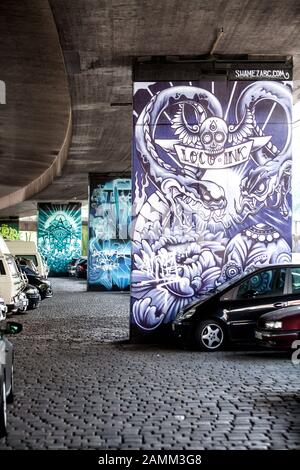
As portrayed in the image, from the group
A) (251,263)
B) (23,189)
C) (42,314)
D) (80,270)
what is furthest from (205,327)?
(80,270)

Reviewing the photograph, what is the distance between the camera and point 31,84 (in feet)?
63.3

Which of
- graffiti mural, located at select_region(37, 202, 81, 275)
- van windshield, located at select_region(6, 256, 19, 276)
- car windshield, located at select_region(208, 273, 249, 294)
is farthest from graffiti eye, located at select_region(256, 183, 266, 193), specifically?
graffiti mural, located at select_region(37, 202, 81, 275)

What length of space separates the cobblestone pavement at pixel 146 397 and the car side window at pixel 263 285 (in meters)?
1.07

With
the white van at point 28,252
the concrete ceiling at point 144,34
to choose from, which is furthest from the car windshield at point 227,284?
the white van at point 28,252

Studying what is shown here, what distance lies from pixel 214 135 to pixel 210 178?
89 centimetres

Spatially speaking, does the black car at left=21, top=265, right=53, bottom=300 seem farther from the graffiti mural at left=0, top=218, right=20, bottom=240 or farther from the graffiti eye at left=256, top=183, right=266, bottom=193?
the graffiti mural at left=0, top=218, right=20, bottom=240

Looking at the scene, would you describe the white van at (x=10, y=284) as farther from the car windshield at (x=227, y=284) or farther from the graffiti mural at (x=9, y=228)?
the graffiti mural at (x=9, y=228)

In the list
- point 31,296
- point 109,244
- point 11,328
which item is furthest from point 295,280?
point 109,244

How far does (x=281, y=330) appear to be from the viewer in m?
12.6

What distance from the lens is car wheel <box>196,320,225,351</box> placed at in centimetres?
1412

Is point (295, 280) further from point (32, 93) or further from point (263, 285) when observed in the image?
point (32, 93)

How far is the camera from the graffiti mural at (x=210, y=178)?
627 inches

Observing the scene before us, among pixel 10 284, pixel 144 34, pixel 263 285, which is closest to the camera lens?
pixel 144 34
